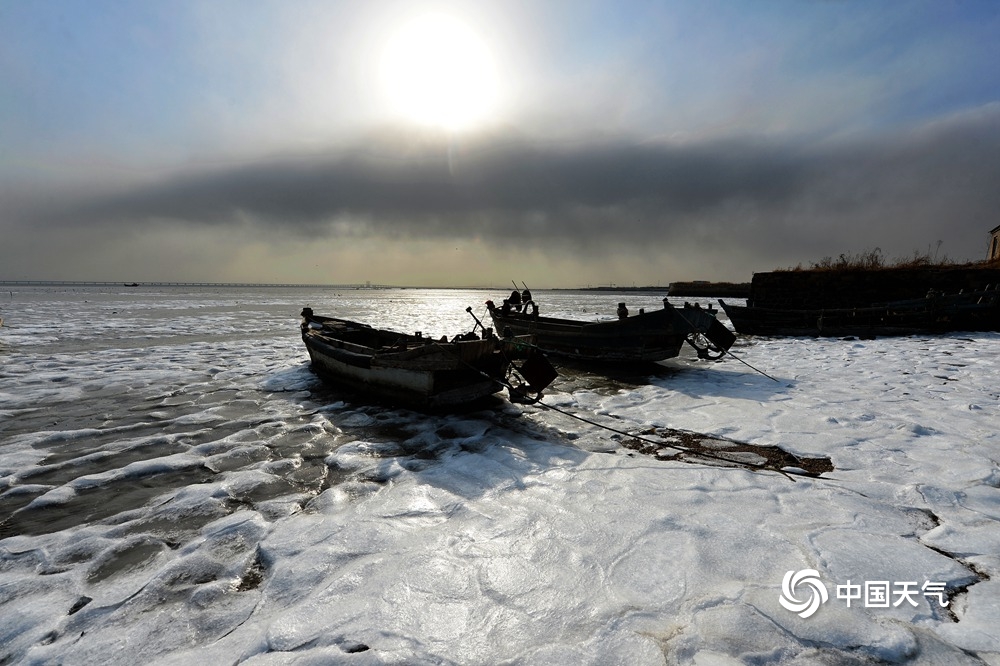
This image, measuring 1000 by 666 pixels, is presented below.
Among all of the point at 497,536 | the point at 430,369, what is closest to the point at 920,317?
the point at 430,369

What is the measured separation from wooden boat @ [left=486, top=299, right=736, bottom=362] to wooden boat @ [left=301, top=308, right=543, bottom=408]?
4.87 meters

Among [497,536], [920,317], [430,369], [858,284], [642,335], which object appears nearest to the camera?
[497,536]

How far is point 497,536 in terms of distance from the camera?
4246 millimetres

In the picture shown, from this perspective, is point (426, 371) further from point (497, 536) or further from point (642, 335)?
point (642, 335)

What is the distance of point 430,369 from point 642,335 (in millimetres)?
7207

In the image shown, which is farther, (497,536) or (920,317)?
(920,317)

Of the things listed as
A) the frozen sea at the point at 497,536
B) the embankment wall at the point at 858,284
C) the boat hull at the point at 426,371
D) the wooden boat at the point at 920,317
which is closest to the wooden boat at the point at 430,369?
the boat hull at the point at 426,371

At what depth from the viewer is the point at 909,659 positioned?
8.79ft

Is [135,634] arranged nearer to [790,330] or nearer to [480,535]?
[480,535]

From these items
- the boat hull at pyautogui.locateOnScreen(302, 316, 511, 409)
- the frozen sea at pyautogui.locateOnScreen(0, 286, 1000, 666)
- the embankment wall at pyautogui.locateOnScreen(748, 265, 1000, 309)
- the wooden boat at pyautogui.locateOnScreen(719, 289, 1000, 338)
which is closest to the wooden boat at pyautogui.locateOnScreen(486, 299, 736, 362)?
the frozen sea at pyautogui.locateOnScreen(0, 286, 1000, 666)

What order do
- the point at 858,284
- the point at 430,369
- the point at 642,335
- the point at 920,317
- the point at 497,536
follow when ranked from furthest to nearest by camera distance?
the point at 858,284, the point at 920,317, the point at 642,335, the point at 430,369, the point at 497,536

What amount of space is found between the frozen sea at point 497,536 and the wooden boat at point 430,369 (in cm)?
56

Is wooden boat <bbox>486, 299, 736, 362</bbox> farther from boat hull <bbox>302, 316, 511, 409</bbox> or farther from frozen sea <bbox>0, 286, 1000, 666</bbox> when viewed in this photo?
boat hull <bbox>302, 316, 511, 409</bbox>

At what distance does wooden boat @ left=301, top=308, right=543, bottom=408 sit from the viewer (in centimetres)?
847
